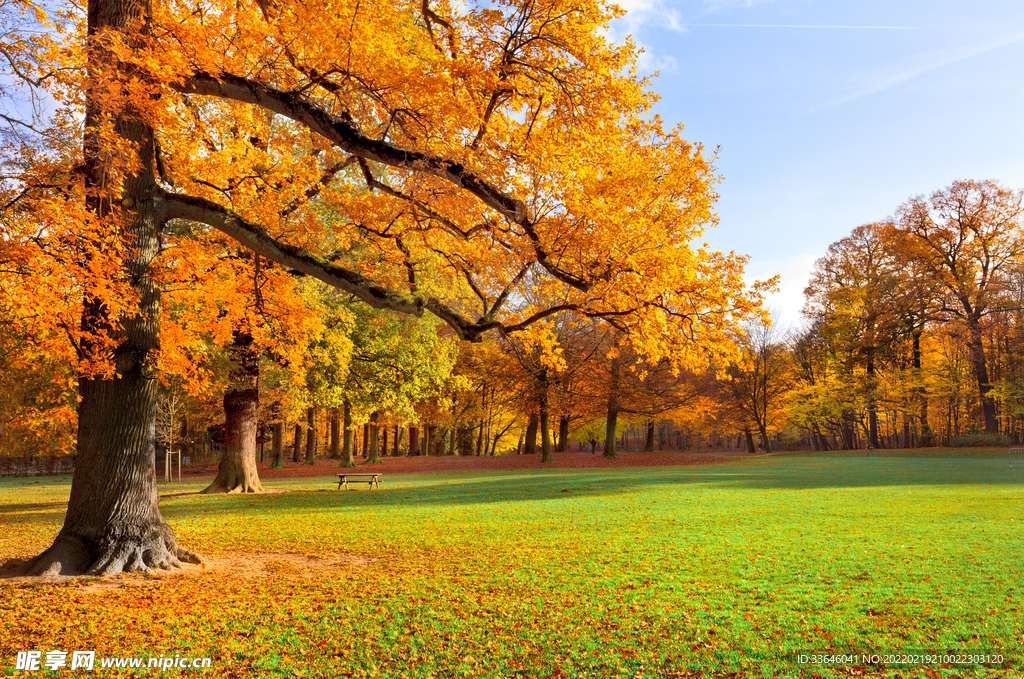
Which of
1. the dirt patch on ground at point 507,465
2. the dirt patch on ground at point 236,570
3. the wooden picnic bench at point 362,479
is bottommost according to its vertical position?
the dirt patch on ground at point 507,465

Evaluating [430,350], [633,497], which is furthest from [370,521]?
[430,350]

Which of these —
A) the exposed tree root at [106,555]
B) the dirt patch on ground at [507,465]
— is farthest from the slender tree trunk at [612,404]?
the exposed tree root at [106,555]

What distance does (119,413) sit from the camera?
794cm

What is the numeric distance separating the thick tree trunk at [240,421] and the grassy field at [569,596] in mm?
6535

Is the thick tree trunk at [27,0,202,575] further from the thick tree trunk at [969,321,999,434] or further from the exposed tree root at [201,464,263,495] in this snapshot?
the thick tree trunk at [969,321,999,434]

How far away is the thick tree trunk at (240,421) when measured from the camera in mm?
18672

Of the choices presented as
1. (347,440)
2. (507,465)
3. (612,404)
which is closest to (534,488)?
(507,465)

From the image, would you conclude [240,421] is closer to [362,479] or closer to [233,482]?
[233,482]

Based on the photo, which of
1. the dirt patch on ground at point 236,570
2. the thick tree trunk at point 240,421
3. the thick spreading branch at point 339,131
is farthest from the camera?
the thick tree trunk at point 240,421

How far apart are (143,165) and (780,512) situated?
41.5 feet

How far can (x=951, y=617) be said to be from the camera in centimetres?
553

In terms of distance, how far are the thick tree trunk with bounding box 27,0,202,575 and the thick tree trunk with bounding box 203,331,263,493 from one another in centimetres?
1061

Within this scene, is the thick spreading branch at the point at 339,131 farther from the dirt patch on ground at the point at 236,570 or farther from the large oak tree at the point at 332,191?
the dirt patch on ground at the point at 236,570

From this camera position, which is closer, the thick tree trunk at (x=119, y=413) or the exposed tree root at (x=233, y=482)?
the thick tree trunk at (x=119, y=413)
